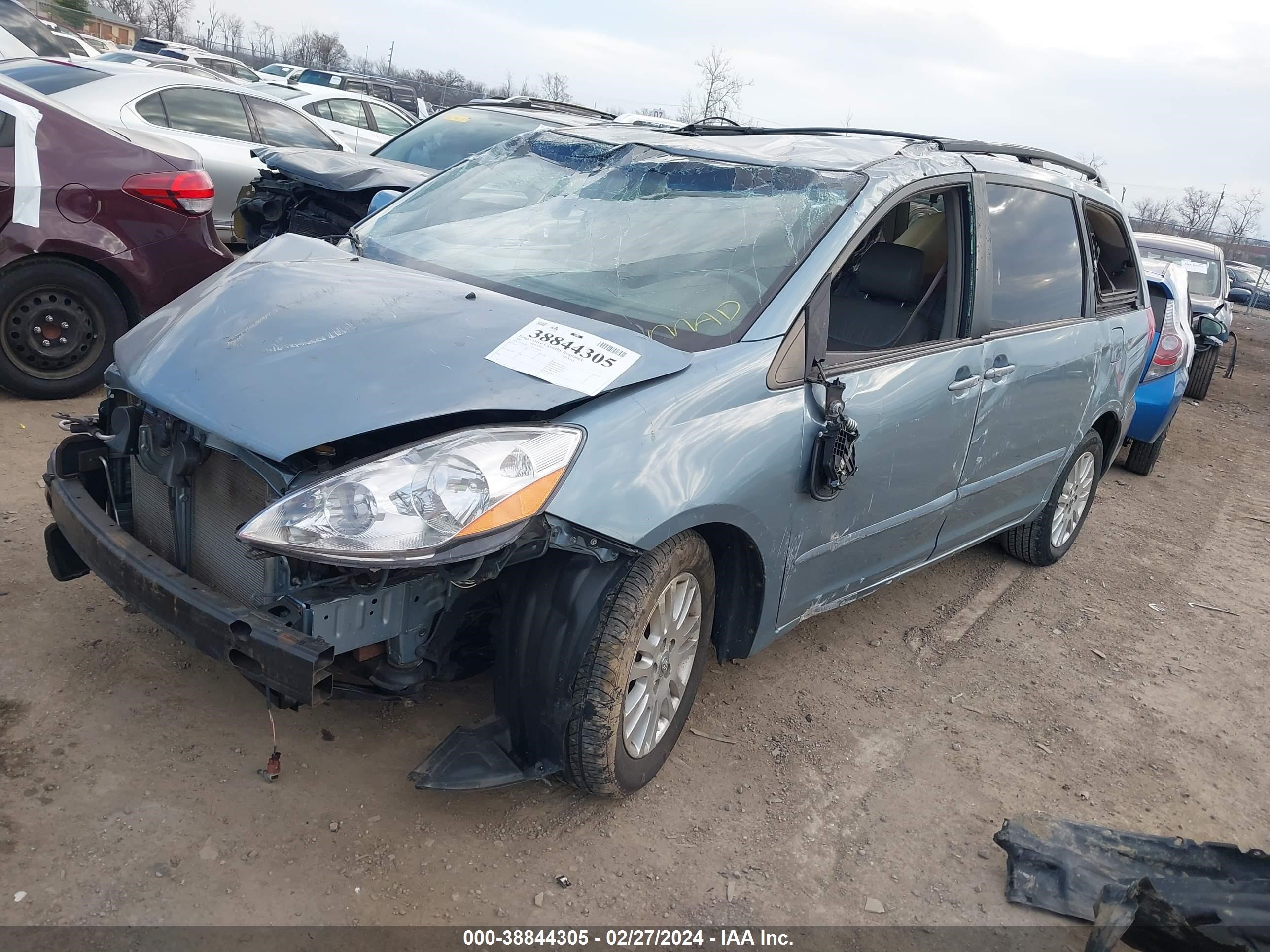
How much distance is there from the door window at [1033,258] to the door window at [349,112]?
10.2m

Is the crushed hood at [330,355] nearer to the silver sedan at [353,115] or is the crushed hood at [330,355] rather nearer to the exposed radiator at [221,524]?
the exposed radiator at [221,524]

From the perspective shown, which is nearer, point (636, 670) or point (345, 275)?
point (636, 670)

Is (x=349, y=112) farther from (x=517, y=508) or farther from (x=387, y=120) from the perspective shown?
(x=517, y=508)

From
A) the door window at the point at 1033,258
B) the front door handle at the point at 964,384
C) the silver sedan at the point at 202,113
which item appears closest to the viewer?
the front door handle at the point at 964,384

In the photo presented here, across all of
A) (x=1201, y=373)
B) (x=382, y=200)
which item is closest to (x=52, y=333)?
(x=382, y=200)

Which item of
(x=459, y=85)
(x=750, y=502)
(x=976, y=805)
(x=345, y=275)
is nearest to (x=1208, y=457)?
(x=976, y=805)

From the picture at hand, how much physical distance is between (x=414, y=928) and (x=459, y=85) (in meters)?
51.4

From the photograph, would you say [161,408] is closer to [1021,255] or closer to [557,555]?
[557,555]

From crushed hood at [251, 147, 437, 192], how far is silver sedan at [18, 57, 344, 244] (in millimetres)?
864

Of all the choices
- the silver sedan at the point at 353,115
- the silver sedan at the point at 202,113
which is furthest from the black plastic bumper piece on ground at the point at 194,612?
the silver sedan at the point at 353,115

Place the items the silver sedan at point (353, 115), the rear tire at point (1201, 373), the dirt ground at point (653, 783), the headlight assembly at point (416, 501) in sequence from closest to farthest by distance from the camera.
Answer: the headlight assembly at point (416, 501), the dirt ground at point (653, 783), the rear tire at point (1201, 373), the silver sedan at point (353, 115)

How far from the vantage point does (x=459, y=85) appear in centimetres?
4894

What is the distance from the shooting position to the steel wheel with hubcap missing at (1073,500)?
5.01 meters

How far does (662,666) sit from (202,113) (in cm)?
723
